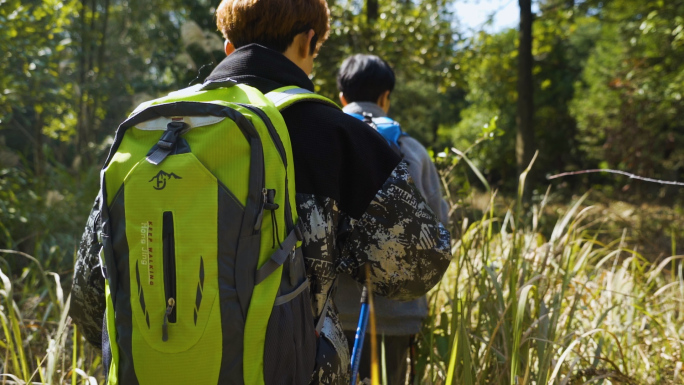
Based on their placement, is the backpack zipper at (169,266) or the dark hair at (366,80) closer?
the backpack zipper at (169,266)

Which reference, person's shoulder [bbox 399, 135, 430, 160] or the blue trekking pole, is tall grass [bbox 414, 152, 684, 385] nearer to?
the blue trekking pole

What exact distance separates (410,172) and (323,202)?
33.5 inches

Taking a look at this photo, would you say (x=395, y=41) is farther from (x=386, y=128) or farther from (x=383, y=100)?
(x=386, y=128)

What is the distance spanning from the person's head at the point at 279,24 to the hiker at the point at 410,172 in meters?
0.58

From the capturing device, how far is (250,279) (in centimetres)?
115

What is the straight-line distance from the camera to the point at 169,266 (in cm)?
114

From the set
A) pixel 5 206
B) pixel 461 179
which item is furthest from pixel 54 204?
pixel 461 179

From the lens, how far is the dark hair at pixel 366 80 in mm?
2270

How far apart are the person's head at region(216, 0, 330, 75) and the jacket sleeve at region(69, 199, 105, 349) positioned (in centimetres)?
54

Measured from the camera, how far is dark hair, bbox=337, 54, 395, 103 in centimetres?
227

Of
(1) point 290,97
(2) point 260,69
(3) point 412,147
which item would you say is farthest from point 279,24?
(3) point 412,147

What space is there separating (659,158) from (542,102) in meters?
6.86

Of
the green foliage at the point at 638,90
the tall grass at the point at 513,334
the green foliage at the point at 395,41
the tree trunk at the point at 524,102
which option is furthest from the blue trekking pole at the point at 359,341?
the tree trunk at the point at 524,102

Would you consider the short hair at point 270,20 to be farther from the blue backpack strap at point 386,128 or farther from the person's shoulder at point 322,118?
the blue backpack strap at point 386,128
